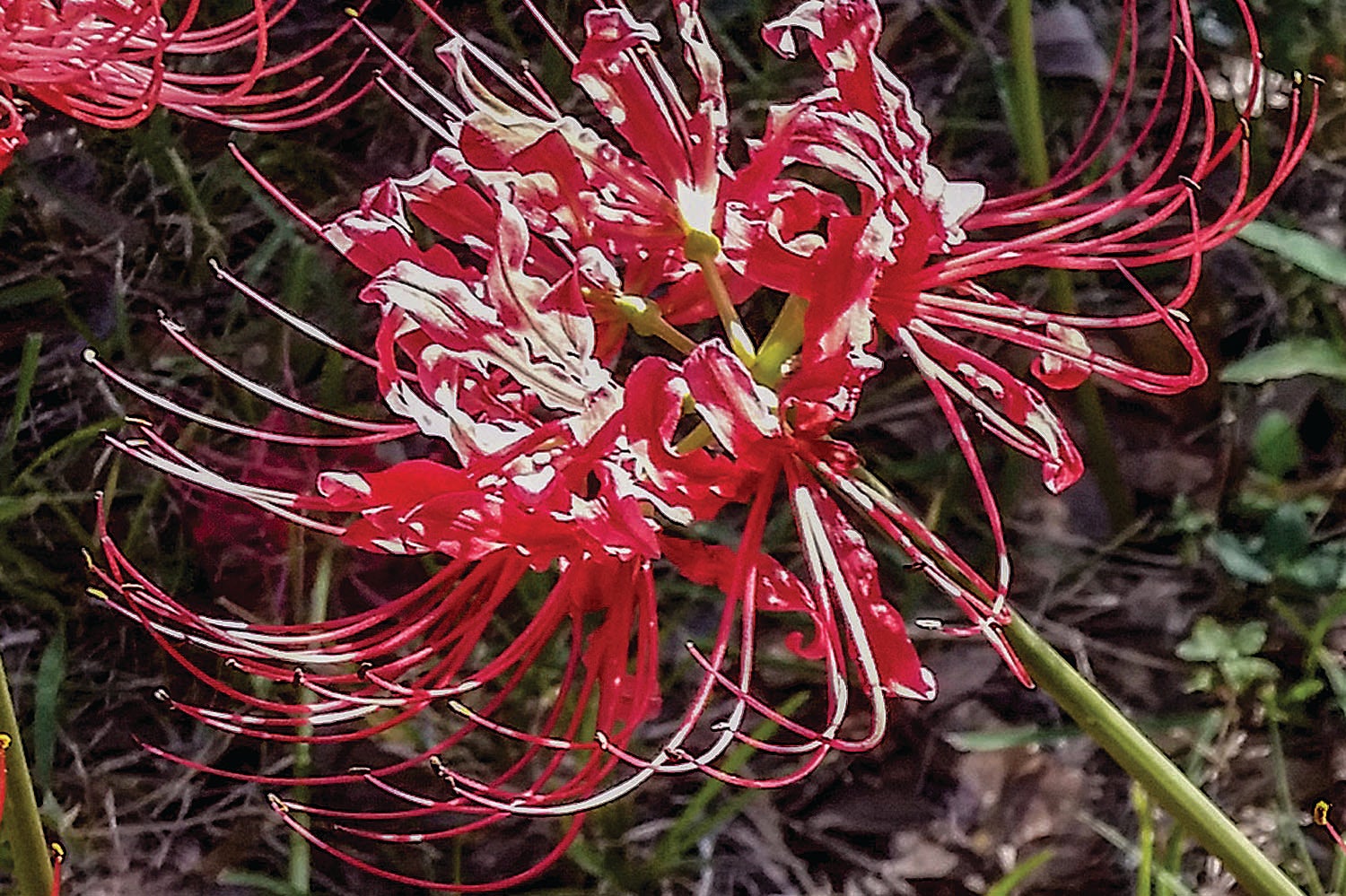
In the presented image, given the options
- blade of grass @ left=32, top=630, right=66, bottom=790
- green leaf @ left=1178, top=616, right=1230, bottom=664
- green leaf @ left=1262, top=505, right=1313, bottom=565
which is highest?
green leaf @ left=1262, top=505, right=1313, bottom=565

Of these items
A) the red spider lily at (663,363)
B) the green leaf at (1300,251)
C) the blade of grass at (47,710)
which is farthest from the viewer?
the blade of grass at (47,710)

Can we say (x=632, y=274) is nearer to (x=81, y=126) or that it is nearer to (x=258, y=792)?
(x=258, y=792)

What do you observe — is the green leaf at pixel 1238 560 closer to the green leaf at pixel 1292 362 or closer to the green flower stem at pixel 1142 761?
the green leaf at pixel 1292 362

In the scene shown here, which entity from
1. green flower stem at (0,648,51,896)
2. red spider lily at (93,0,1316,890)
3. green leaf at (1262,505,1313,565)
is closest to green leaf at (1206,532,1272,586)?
green leaf at (1262,505,1313,565)

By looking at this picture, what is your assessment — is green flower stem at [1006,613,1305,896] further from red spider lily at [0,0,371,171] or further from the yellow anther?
red spider lily at [0,0,371,171]

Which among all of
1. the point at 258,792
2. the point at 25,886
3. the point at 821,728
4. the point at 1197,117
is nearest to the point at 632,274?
the point at 25,886

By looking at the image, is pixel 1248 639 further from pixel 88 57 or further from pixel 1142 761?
pixel 88 57

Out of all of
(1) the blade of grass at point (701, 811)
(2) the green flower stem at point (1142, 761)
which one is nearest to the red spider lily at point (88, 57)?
(2) the green flower stem at point (1142, 761)
